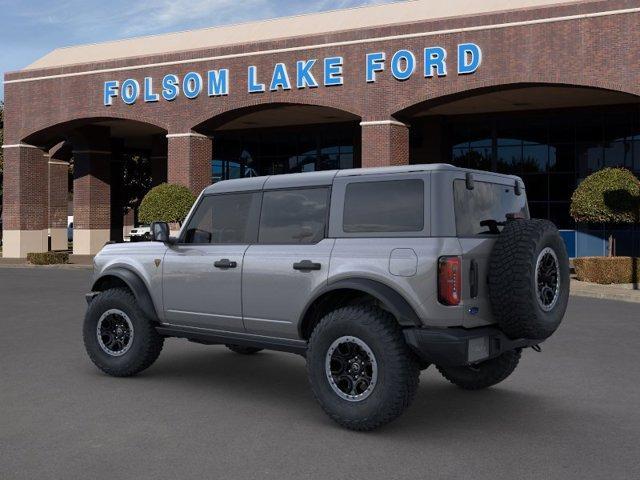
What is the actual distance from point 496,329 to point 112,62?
3023cm

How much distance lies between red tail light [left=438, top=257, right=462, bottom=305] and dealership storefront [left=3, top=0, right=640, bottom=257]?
19969 mm

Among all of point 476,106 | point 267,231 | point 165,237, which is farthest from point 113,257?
point 476,106

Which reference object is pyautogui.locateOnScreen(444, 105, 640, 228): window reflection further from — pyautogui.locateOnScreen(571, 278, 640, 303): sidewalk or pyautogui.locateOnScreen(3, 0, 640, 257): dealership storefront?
pyautogui.locateOnScreen(571, 278, 640, 303): sidewalk

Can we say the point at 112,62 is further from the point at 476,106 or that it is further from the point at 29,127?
the point at 476,106

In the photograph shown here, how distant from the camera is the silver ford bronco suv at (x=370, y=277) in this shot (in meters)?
5.75

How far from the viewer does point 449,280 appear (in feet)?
18.5

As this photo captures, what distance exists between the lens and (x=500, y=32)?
24938 millimetres

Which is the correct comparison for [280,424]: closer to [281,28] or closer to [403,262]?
[403,262]

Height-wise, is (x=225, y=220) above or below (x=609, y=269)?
above

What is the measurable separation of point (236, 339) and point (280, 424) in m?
1.14

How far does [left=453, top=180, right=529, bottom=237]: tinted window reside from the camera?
6.08m

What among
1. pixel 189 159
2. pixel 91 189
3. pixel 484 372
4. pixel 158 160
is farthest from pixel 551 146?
pixel 484 372

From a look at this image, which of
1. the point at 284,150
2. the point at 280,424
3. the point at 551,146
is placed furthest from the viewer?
the point at 284,150

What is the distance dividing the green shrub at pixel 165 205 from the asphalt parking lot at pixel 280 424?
1877 cm
